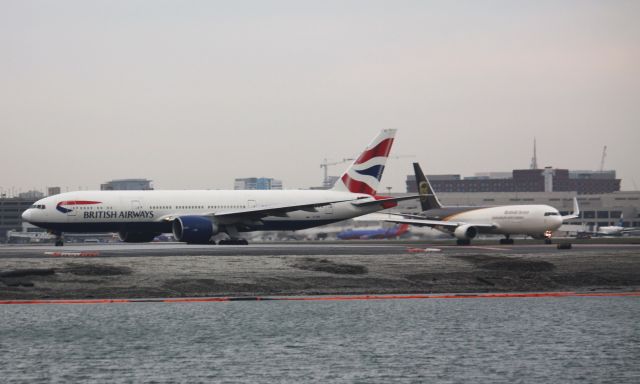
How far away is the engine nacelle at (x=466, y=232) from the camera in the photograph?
330 feet

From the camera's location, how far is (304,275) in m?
56.6

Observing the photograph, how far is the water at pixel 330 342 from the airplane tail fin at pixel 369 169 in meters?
47.8

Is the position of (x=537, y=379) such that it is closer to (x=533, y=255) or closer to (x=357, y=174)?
(x=533, y=255)

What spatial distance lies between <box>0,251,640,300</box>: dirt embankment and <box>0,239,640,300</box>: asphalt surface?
0.18ft

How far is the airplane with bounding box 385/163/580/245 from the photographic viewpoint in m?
99.8

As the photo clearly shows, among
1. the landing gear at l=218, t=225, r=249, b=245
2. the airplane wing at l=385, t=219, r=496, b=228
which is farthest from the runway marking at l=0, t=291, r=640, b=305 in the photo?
the airplane wing at l=385, t=219, r=496, b=228

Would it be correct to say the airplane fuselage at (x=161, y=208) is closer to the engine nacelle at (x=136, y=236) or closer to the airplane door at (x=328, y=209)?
the airplane door at (x=328, y=209)

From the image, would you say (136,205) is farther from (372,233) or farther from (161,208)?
(372,233)

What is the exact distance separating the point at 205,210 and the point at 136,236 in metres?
7.36

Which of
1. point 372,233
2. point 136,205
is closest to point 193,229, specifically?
point 136,205

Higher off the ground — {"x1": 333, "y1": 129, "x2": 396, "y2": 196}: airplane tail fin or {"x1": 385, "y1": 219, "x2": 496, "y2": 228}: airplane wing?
{"x1": 333, "y1": 129, "x2": 396, "y2": 196}: airplane tail fin

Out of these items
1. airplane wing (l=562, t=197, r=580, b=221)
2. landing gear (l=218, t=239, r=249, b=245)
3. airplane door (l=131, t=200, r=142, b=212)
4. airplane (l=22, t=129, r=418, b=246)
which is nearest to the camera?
airplane (l=22, t=129, r=418, b=246)

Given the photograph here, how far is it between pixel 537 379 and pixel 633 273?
104ft

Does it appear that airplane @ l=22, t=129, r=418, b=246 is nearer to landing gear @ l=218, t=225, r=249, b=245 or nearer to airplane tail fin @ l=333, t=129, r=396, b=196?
landing gear @ l=218, t=225, r=249, b=245
